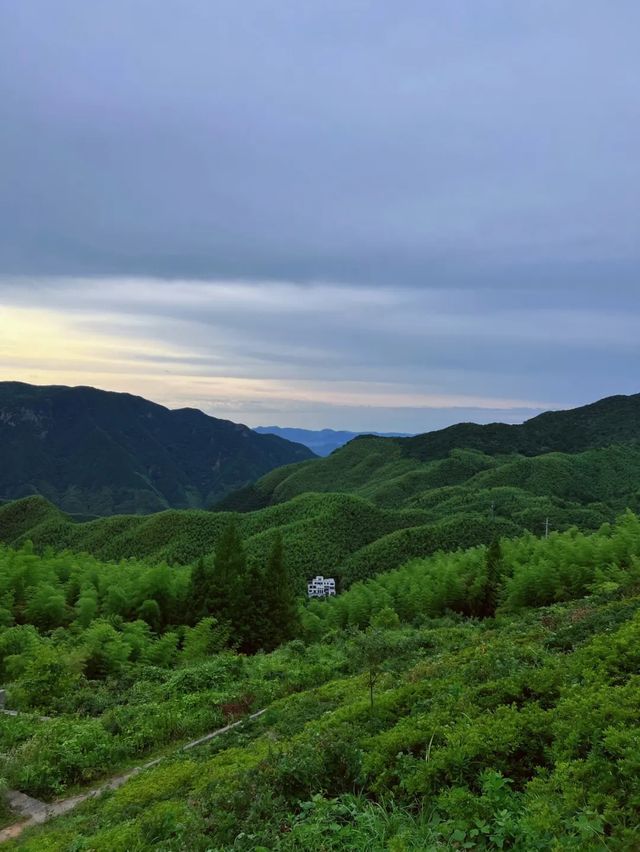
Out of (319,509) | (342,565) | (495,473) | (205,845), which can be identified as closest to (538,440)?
(495,473)

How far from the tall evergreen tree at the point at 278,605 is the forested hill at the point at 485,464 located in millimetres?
70539

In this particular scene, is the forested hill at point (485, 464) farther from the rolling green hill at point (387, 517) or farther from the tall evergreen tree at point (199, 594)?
the tall evergreen tree at point (199, 594)

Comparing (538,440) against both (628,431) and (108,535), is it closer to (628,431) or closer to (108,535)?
(628,431)

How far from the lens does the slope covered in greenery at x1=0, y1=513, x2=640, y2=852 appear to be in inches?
184

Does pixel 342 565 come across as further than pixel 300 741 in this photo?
Yes

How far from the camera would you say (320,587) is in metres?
51.8

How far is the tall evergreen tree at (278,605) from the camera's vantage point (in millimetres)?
22312

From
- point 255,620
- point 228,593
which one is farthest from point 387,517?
point 228,593

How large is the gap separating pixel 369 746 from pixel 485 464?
417 ft

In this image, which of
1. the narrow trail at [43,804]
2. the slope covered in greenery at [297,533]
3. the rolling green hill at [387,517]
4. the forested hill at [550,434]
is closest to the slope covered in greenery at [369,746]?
the narrow trail at [43,804]

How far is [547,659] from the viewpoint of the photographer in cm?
757

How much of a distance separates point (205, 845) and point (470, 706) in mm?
3243

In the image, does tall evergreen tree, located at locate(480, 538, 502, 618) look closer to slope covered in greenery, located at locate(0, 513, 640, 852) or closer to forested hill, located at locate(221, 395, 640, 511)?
slope covered in greenery, located at locate(0, 513, 640, 852)

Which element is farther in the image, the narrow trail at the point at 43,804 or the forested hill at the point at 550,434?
the forested hill at the point at 550,434
